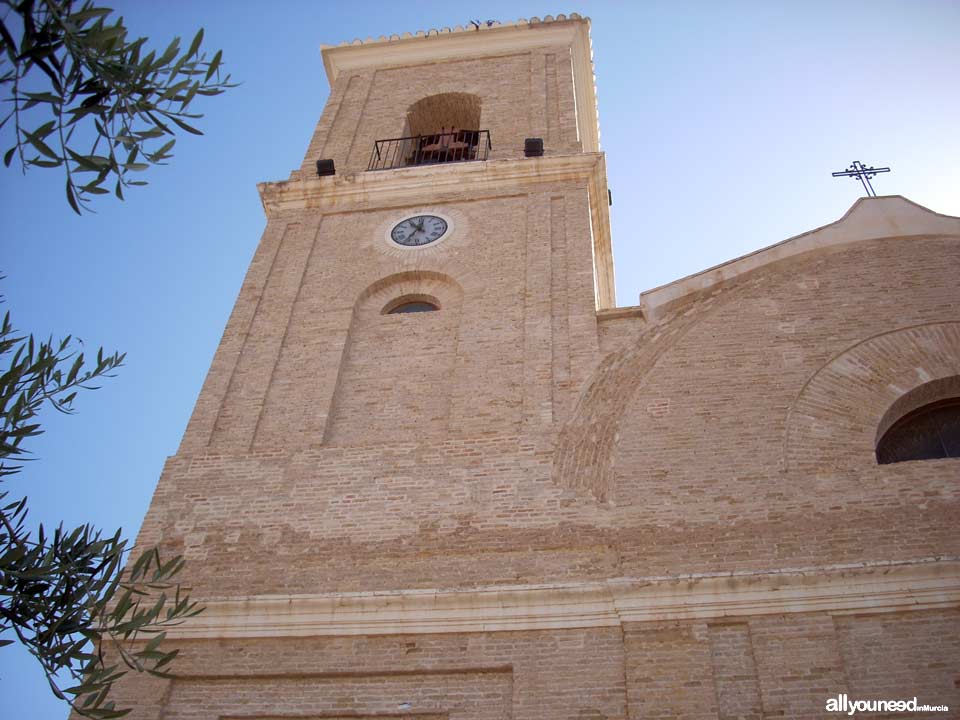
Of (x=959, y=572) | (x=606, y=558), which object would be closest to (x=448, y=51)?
(x=606, y=558)

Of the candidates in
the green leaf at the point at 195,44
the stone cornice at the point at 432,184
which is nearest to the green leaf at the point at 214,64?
→ the green leaf at the point at 195,44

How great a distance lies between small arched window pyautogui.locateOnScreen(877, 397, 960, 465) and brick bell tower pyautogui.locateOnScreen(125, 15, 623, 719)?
2939 mm

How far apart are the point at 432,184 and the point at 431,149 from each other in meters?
2.66

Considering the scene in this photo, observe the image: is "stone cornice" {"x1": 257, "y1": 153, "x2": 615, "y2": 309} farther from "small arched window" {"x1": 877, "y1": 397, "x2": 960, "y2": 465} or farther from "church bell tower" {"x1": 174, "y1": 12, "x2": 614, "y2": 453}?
"small arched window" {"x1": 877, "y1": 397, "x2": 960, "y2": 465}

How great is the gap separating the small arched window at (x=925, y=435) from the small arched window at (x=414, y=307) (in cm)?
538

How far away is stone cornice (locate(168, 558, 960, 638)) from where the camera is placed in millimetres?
7316

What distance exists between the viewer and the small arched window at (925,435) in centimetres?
902

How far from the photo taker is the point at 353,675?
7.64 m

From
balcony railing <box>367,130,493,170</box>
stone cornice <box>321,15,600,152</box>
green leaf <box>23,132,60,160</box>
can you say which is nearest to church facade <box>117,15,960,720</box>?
balcony railing <box>367,130,493,170</box>

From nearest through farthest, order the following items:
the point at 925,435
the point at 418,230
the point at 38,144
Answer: the point at 38,144
the point at 925,435
the point at 418,230

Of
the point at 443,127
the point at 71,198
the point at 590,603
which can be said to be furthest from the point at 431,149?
the point at 71,198

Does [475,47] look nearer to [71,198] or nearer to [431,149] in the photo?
[431,149]

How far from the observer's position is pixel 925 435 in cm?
918

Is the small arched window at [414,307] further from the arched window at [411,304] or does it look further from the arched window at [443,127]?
the arched window at [443,127]
